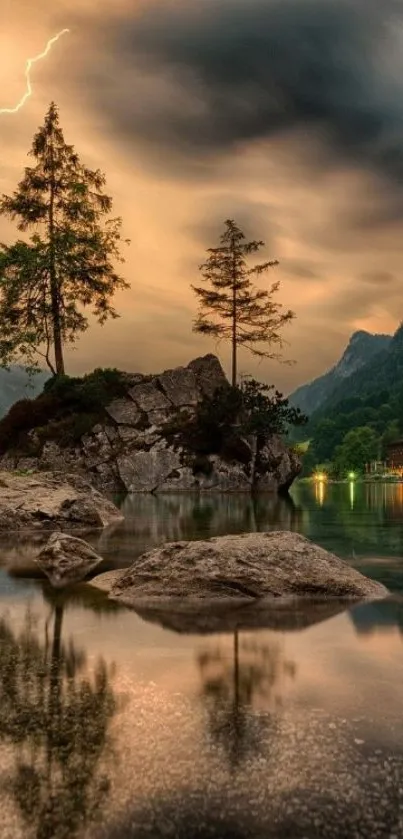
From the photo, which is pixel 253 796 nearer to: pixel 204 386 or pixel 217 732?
pixel 217 732

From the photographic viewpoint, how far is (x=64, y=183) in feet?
160

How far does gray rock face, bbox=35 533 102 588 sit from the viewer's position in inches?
482

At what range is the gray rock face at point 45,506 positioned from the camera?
767 inches

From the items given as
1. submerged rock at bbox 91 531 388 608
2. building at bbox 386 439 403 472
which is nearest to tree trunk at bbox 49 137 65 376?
submerged rock at bbox 91 531 388 608

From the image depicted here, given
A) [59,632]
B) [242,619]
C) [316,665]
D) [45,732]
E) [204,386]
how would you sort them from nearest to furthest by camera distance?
[45,732] < [316,665] < [59,632] < [242,619] < [204,386]

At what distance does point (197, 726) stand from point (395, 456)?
188m

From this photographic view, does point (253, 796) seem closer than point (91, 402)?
Yes

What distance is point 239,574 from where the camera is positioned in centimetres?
1017

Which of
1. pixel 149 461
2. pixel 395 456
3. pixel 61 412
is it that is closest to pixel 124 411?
pixel 61 412

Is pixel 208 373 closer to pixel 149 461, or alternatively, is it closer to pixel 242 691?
pixel 149 461

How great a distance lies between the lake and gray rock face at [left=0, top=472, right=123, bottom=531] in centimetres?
1058

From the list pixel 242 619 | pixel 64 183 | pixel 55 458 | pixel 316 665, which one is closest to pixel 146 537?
pixel 242 619

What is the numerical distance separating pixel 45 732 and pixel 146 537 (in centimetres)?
1277

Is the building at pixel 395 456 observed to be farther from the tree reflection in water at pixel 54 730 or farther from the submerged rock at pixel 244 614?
the tree reflection in water at pixel 54 730
